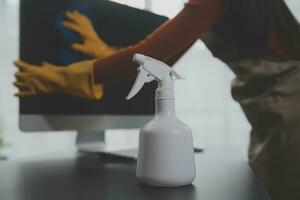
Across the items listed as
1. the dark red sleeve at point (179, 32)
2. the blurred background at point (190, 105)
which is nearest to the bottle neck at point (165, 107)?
the dark red sleeve at point (179, 32)

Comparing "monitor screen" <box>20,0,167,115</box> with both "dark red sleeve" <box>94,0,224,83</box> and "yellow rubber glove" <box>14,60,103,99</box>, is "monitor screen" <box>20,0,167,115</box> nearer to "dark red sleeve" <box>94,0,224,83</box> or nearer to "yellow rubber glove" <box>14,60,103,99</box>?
"yellow rubber glove" <box>14,60,103,99</box>

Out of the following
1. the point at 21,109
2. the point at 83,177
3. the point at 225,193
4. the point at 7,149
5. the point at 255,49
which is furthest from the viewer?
the point at 7,149

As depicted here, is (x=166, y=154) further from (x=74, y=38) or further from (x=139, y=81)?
(x=74, y=38)

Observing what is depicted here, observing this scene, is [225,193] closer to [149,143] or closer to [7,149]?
[149,143]

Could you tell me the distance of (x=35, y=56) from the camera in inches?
31.1

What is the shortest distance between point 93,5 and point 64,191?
2.09 ft

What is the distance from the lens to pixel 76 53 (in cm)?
87

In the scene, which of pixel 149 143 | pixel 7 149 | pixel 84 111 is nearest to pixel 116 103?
pixel 84 111

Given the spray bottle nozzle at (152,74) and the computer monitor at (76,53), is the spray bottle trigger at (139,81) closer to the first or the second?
the spray bottle nozzle at (152,74)

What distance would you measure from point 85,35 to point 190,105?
3.52 feet

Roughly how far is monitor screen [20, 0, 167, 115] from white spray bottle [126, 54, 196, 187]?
1.46 feet

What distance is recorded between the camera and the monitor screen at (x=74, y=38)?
78 cm

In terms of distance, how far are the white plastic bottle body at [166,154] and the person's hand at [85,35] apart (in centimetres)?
50

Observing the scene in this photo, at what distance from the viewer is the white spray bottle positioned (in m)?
0.38
